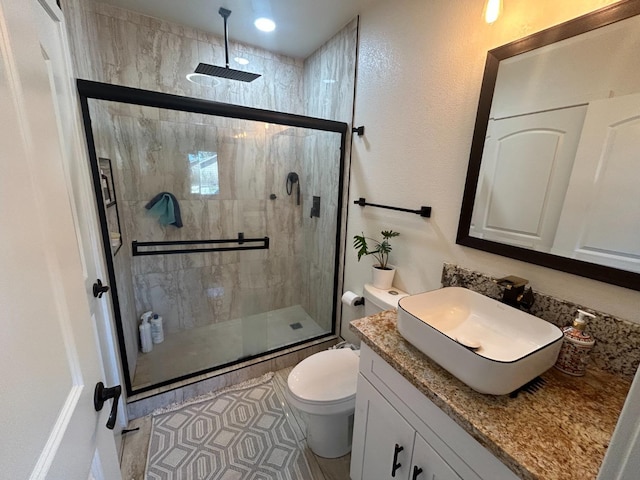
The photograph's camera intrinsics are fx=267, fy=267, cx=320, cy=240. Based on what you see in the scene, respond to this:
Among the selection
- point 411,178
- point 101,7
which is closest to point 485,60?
point 411,178

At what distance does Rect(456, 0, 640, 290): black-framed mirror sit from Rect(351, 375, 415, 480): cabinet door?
78cm

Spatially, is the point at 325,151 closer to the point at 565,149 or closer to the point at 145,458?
the point at 565,149

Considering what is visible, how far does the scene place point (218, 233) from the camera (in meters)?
2.47

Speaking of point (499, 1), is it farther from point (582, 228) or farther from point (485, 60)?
point (582, 228)

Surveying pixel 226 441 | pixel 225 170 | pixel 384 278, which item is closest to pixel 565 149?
pixel 384 278

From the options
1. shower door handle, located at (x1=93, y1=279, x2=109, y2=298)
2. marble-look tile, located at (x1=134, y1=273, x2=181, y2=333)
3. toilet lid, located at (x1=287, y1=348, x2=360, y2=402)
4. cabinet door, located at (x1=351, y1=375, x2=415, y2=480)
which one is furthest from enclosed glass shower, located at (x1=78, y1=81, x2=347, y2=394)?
cabinet door, located at (x1=351, y1=375, x2=415, y2=480)

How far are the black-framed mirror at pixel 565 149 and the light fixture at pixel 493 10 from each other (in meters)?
0.12

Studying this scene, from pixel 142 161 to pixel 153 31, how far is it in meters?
0.93

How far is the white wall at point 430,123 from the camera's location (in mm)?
997

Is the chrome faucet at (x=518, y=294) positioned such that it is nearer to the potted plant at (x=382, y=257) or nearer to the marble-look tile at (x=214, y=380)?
the potted plant at (x=382, y=257)

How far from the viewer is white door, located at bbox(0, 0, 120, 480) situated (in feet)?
1.26

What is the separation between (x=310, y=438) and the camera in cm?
150

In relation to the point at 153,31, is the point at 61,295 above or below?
below

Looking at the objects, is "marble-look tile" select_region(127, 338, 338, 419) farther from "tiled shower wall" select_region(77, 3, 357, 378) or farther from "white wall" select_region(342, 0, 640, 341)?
"white wall" select_region(342, 0, 640, 341)
